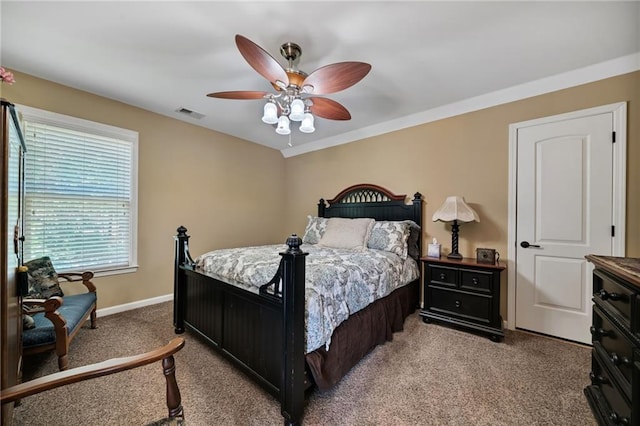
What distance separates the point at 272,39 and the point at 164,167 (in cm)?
243

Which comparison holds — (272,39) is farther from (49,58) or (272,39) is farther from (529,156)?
(529,156)

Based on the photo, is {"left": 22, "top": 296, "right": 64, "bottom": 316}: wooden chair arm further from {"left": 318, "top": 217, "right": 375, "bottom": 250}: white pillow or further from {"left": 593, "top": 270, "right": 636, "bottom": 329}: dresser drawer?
{"left": 593, "top": 270, "right": 636, "bottom": 329}: dresser drawer

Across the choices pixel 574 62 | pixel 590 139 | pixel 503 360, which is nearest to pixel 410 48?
pixel 574 62

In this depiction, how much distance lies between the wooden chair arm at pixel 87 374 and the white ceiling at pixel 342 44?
6.73 feet

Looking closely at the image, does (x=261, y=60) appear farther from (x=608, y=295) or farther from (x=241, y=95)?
(x=608, y=295)

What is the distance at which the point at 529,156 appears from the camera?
2.64 metres

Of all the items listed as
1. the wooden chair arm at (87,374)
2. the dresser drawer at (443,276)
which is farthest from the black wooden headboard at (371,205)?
the wooden chair arm at (87,374)

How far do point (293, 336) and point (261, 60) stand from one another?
1.76 m

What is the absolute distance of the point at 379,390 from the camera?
1760 millimetres

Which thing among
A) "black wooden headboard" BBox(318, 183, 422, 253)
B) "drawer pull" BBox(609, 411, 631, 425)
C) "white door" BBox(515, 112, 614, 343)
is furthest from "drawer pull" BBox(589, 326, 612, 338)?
"black wooden headboard" BBox(318, 183, 422, 253)

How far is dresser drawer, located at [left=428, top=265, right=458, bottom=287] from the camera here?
266 cm

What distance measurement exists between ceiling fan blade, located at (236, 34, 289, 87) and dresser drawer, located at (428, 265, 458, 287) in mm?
2360

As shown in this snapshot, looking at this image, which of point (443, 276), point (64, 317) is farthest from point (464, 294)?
point (64, 317)

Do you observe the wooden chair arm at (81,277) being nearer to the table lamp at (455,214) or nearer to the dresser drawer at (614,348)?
the table lamp at (455,214)
